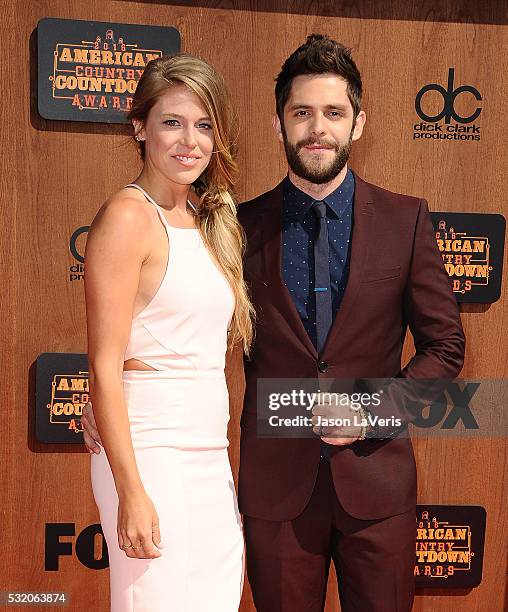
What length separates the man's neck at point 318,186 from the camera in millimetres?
2175

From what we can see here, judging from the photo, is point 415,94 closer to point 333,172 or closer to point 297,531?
point 333,172

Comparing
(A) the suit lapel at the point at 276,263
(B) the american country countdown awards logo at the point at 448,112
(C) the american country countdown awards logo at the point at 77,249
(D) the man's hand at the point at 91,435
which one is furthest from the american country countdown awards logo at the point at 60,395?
(B) the american country countdown awards logo at the point at 448,112

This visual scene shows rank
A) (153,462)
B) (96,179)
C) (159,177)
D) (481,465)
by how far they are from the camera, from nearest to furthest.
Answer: (153,462)
(159,177)
(96,179)
(481,465)

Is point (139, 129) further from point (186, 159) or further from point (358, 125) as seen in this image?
point (358, 125)

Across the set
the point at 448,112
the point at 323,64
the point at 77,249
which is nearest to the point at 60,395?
the point at 77,249

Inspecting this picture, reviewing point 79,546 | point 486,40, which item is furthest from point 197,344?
Answer: point 486,40

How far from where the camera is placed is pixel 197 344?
1.87m

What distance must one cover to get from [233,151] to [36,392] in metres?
1.38

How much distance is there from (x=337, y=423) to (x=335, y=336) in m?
0.23

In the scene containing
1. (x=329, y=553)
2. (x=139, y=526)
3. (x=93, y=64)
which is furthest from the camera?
(x=93, y=64)

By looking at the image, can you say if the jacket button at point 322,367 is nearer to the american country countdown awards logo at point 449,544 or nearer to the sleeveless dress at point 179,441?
the sleeveless dress at point 179,441

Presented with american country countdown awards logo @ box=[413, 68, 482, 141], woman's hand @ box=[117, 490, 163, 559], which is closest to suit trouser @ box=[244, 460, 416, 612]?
woman's hand @ box=[117, 490, 163, 559]

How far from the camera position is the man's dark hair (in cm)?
214

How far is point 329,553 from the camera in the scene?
2203 millimetres
